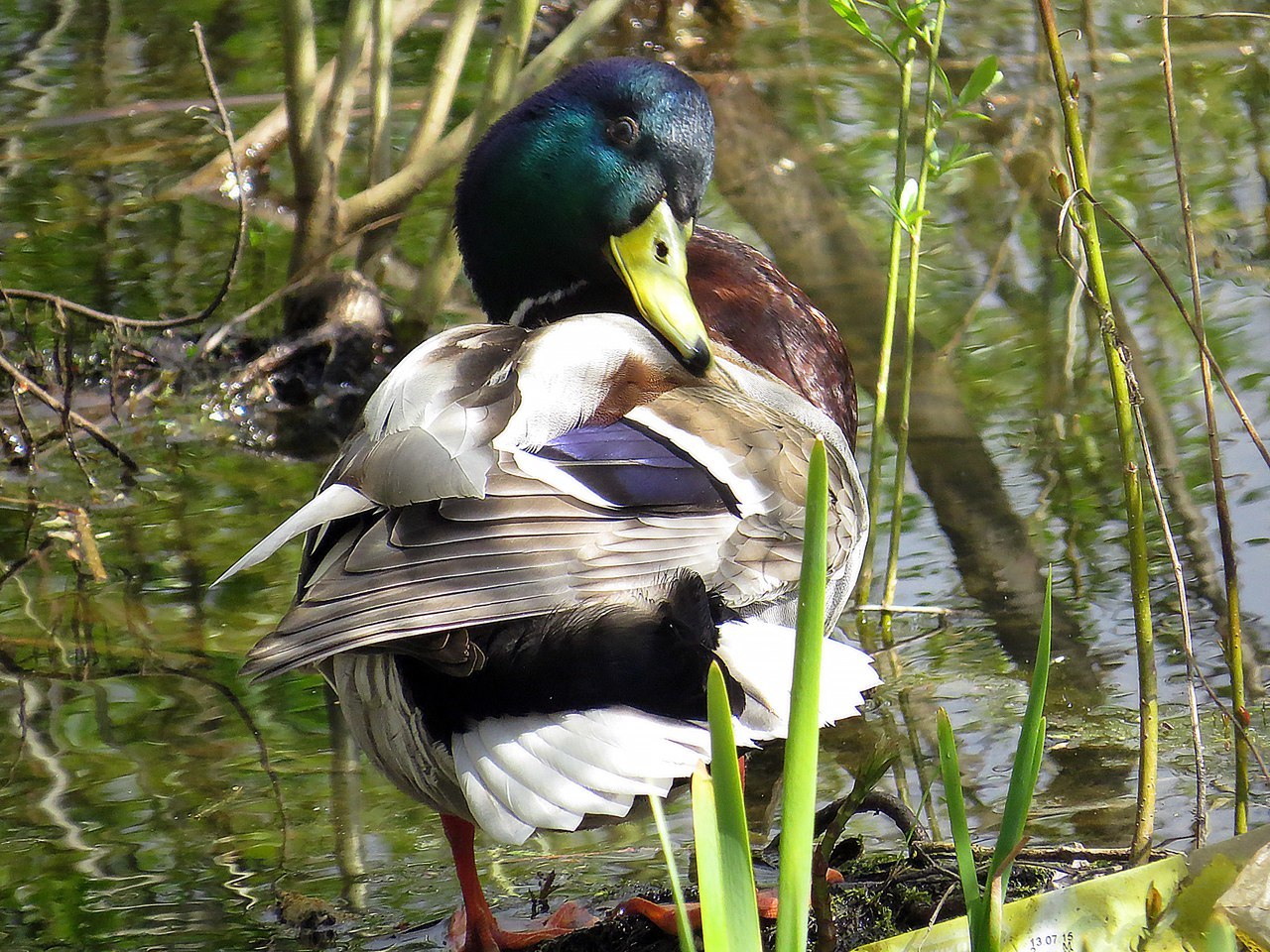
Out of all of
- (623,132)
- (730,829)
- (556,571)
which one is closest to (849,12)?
(623,132)

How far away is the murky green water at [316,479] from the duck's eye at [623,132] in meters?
1.25

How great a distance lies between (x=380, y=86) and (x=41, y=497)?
5.19 feet

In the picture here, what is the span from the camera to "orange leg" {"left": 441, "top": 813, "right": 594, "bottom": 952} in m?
2.67

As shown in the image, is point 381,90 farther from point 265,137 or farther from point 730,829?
point 730,829

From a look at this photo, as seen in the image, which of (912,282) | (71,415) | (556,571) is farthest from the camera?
(71,415)

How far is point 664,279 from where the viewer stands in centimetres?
311

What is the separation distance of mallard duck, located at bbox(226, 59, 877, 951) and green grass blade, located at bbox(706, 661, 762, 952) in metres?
0.40

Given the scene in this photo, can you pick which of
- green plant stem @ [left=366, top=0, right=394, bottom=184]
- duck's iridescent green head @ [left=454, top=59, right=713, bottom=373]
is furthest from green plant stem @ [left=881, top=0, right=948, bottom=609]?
green plant stem @ [left=366, top=0, right=394, bottom=184]

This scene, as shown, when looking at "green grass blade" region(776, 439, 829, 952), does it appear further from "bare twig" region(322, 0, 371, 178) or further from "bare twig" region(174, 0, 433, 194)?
"bare twig" region(174, 0, 433, 194)

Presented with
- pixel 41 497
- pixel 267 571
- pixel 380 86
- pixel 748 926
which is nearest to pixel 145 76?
pixel 380 86

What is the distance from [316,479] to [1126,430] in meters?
2.80

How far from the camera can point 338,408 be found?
202 inches

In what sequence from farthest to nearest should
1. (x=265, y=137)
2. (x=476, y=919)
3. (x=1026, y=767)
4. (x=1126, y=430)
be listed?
(x=265, y=137) < (x=476, y=919) < (x=1126, y=430) < (x=1026, y=767)

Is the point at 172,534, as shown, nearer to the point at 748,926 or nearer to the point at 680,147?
the point at 680,147
